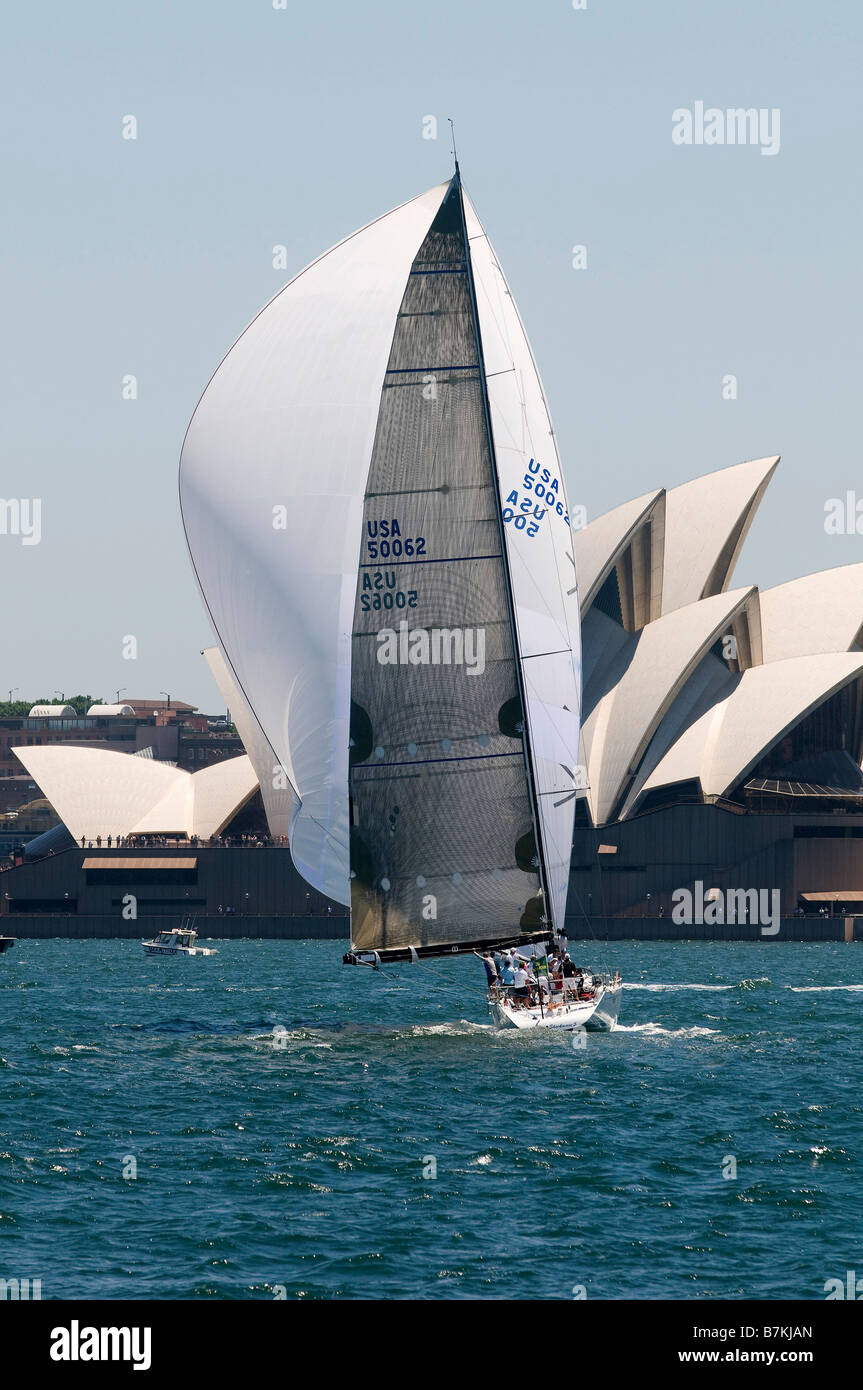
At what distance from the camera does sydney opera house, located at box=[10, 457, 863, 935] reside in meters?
73.2

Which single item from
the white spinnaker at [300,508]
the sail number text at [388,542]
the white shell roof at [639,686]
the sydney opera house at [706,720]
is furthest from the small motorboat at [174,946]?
the sail number text at [388,542]

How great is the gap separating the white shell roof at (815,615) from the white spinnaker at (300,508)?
49.1m

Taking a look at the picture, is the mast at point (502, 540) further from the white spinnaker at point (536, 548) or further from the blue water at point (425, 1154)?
the blue water at point (425, 1154)

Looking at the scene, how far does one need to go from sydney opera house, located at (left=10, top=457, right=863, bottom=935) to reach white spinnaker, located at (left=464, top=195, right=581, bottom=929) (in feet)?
Answer: 135

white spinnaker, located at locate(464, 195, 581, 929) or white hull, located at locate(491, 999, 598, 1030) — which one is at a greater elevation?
white spinnaker, located at locate(464, 195, 581, 929)

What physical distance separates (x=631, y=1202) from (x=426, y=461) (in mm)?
13923

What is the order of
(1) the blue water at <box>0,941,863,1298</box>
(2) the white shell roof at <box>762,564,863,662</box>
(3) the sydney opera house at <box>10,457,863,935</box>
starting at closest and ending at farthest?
1. (1) the blue water at <box>0,941,863,1298</box>
2. (3) the sydney opera house at <box>10,457,863,935</box>
3. (2) the white shell roof at <box>762,564,863,662</box>

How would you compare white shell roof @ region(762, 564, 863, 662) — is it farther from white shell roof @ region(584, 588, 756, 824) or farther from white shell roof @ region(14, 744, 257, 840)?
white shell roof @ region(14, 744, 257, 840)

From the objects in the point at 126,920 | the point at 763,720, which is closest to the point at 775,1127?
the point at 763,720

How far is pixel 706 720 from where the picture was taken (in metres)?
75.3

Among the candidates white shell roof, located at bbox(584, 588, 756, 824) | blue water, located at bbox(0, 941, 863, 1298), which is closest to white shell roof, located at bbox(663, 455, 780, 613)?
white shell roof, located at bbox(584, 588, 756, 824)

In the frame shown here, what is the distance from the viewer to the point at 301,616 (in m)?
28.7
